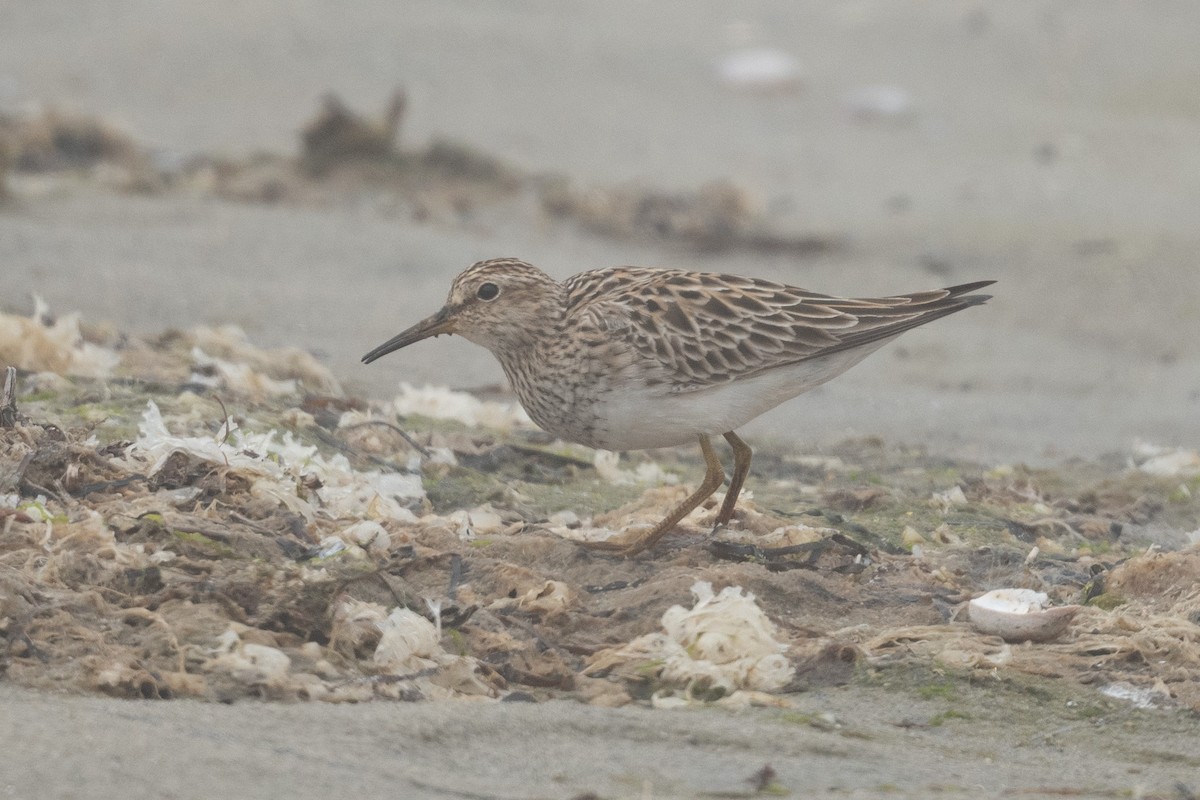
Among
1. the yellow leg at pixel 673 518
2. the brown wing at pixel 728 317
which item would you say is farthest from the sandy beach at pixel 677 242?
the brown wing at pixel 728 317

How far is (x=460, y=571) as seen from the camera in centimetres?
462

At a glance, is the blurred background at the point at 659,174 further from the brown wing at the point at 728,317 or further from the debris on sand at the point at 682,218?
the brown wing at the point at 728,317

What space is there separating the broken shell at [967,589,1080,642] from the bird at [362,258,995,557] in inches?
36.5

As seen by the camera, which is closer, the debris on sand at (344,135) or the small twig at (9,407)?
the small twig at (9,407)

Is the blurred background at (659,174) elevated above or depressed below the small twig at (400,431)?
above

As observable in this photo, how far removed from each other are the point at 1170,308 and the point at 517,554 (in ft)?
19.7

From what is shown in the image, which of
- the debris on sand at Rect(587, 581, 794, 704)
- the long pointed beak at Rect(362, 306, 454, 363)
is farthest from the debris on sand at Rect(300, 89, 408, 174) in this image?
the debris on sand at Rect(587, 581, 794, 704)

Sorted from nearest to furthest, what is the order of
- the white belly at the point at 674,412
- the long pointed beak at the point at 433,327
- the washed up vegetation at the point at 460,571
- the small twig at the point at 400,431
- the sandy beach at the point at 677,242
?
the sandy beach at the point at 677,242 → the washed up vegetation at the point at 460,571 → the white belly at the point at 674,412 → the long pointed beak at the point at 433,327 → the small twig at the point at 400,431

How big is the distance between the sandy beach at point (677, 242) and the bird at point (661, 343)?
1.26m

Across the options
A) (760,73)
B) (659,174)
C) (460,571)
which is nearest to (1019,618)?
(460,571)

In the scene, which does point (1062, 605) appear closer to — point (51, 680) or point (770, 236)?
point (51, 680)

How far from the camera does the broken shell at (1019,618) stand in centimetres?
451

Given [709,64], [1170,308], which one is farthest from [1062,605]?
[709,64]

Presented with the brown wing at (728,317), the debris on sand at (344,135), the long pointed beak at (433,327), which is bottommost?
the long pointed beak at (433,327)
